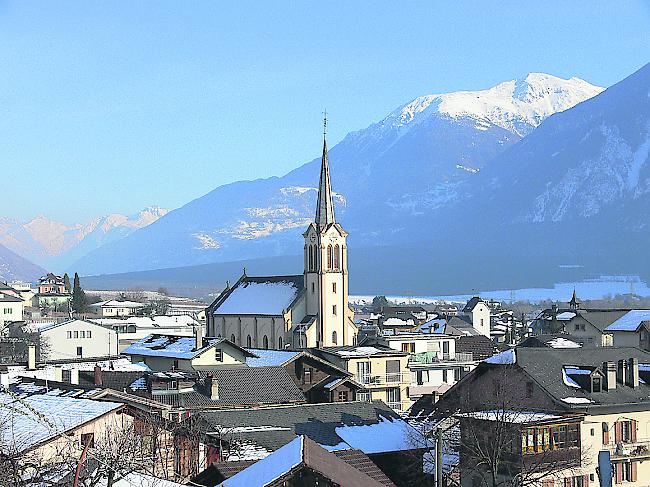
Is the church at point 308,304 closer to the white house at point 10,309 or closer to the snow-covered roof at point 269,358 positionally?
the snow-covered roof at point 269,358

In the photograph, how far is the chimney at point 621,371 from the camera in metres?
39.7

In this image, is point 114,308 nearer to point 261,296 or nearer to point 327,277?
point 261,296

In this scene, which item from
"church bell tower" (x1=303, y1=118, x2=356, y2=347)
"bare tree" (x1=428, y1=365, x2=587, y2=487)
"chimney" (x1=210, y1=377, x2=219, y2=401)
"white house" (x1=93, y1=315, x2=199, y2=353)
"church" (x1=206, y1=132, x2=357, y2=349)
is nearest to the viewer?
"bare tree" (x1=428, y1=365, x2=587, y2=487)

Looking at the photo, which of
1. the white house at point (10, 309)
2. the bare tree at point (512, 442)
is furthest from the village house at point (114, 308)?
the bare tree at point (512, 442)

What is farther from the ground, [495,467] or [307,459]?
[307,459]

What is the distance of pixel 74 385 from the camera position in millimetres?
39750

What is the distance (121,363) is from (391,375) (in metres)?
14.7

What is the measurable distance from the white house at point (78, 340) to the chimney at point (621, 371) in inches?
2226

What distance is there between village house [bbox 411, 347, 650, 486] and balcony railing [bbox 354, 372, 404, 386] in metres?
20.1

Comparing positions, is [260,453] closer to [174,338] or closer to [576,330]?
[174,338]

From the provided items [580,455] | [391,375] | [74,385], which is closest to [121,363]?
[391,375]

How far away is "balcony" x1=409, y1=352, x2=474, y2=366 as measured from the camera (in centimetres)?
7544

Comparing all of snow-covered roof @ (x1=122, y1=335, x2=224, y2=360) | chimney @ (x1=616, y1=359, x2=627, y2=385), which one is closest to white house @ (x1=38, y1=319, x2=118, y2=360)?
snow-covered roof @ (x1=122, y1=335, x2=224, y2=360)

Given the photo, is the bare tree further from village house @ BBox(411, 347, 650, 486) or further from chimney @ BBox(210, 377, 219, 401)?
chimney @ BBox(210, 377, 219, 401)
